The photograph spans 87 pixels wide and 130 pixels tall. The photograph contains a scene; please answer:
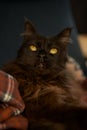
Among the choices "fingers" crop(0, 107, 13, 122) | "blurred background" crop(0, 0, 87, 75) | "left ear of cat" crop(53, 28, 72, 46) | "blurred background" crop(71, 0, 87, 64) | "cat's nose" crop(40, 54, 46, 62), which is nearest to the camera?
"fingers" crop(0, 107, 13, 122)

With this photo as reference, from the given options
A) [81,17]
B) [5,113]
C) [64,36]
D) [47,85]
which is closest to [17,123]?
[5,113]

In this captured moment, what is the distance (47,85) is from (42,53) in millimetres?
163

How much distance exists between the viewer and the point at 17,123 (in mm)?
1150

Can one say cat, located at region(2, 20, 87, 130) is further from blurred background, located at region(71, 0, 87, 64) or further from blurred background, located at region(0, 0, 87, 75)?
blurred background, located at region(71, 0, 87, 64)

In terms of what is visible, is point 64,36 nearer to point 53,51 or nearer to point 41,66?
point 53,51

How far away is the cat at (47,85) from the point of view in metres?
1.19

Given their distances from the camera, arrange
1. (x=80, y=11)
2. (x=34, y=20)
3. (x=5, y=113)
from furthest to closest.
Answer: (x=80, y=11)
(x=34, y=20)
(x=5, y=113)

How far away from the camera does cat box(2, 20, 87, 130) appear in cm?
119

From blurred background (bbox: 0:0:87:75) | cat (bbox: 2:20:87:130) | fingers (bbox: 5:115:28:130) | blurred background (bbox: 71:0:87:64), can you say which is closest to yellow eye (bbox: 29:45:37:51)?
cat (bbox: 2:20:87:130)

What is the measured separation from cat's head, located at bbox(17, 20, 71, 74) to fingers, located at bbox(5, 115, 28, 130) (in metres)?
0.33

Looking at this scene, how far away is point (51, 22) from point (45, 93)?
139 cm

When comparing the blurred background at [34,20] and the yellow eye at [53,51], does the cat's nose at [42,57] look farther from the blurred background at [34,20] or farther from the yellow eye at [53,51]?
the blurred background at [34,20]

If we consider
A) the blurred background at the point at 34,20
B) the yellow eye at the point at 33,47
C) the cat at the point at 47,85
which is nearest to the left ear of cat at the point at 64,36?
the cat at the point at 47,85

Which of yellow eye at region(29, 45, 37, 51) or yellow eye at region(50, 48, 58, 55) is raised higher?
yellow eye at region(29, 45, 37, 51)
